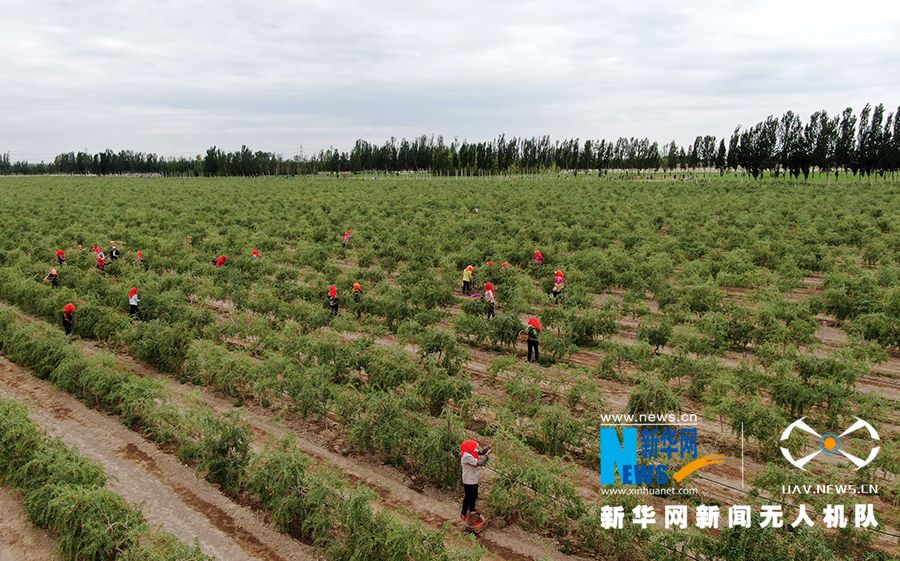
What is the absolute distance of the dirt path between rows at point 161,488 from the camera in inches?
339

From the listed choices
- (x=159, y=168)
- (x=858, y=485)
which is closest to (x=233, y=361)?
(x=858, y=485)

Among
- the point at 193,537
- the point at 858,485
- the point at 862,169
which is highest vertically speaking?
the point at 862,169

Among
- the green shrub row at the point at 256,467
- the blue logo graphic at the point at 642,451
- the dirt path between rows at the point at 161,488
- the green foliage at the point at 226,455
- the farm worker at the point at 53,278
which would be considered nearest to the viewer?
the green shrub row at the point at 256,467

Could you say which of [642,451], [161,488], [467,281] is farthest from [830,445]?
[467,281]

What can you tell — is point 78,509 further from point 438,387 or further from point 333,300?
point 333,300

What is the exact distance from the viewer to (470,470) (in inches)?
346

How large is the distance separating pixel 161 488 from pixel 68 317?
389 inches

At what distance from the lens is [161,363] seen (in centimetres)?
1520

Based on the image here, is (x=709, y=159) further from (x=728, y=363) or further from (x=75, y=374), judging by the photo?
(x=75, y=374)

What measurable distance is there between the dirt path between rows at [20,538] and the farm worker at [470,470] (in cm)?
614

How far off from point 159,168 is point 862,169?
160 m

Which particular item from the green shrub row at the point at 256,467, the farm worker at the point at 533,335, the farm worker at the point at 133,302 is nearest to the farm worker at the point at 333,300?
the farm worker at the point at 133,302

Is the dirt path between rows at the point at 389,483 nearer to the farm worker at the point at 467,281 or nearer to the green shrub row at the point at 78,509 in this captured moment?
the green shrub row at the point at 78,509

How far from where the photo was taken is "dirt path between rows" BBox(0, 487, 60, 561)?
28.0ft
